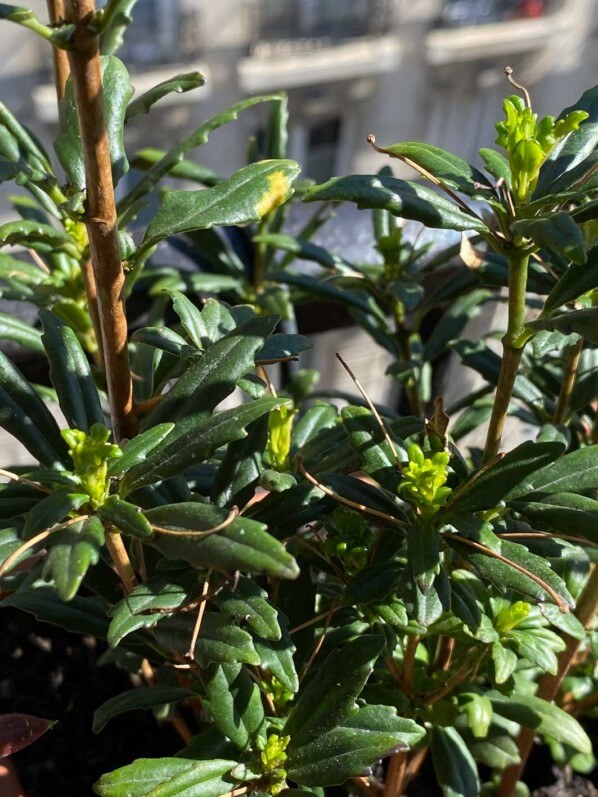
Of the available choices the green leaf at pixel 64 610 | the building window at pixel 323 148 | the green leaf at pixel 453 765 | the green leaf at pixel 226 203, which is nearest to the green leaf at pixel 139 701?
the green leaf at pixel 64 610

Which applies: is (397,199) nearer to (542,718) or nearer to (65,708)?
(542,718)

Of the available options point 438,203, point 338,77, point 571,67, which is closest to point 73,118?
point 438,203

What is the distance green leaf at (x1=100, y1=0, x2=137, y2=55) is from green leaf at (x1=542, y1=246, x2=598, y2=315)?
33 centimetres

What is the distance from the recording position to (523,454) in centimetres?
57

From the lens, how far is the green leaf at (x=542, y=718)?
0.78 metres

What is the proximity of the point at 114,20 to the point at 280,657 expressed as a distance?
43cm

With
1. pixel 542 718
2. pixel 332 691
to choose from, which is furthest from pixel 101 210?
pixel 542 718

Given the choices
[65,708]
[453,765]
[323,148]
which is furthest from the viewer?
[323,148]

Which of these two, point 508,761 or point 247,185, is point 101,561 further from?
point 508,761

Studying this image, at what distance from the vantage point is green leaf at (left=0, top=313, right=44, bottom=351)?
29.7 inches

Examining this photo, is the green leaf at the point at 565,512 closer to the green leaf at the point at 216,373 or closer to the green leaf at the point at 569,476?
the green leaf at the point at 569,476

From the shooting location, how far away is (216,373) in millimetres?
544

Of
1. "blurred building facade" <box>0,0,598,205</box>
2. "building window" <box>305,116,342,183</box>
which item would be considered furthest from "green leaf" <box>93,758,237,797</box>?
"building window" <box>305,116,342,183</box>

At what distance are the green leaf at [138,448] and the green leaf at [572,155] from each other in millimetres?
302
